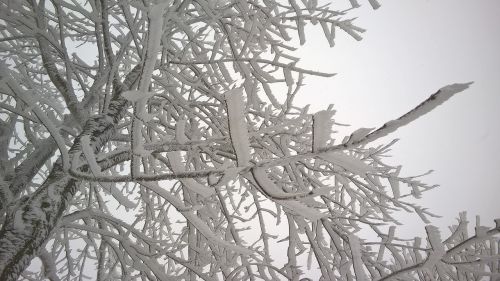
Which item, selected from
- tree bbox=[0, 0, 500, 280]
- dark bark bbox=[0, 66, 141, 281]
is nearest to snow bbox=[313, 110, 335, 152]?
tree bbox=[0, 0, 500, 280]

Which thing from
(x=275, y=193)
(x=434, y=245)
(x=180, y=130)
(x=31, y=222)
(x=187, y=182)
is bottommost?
(x=434, y=245)

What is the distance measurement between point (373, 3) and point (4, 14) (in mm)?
2312

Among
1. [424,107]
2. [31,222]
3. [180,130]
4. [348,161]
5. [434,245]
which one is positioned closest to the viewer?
[424,107]

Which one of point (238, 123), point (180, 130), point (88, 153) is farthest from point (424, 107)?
point (88, 153)

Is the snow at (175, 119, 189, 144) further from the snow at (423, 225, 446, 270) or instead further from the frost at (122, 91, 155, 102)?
the snow at (423, 225, 446, 270)

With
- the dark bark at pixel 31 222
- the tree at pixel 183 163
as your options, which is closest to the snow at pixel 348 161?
the tree at pixel 183 163

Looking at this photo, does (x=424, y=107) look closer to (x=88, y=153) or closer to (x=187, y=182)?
(x=187, y=182)

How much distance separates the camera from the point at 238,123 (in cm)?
66

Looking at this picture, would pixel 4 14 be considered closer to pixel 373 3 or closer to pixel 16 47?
pixel 16 47

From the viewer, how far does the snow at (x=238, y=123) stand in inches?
24.9

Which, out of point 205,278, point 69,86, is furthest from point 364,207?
point 69,86

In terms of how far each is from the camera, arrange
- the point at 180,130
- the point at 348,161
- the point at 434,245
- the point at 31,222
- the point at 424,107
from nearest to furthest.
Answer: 1. the point at 424,107
2. the point at 348,161
3. the point at 180,130
4. the point at 434,245
5. the point at 31,222

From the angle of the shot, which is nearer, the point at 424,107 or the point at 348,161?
the point at 424,107

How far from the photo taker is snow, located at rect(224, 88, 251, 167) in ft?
2.07
